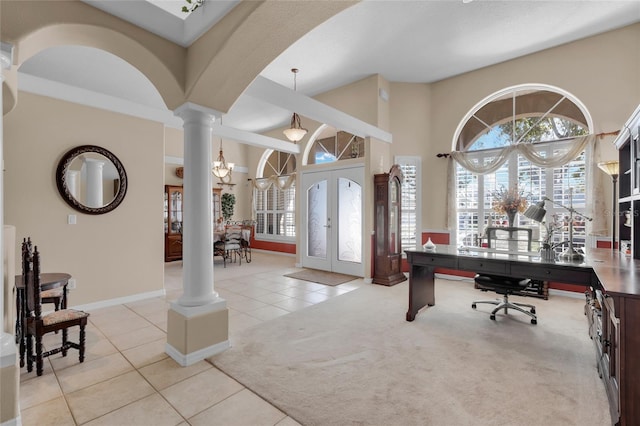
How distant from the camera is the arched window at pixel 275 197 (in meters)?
8.50

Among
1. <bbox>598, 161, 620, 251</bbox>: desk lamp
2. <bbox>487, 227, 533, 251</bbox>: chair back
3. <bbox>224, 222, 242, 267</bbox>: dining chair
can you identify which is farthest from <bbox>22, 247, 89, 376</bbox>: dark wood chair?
<bbox>598, 161, 620, 251</bbox>: desk lamp

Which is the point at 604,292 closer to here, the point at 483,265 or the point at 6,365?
the point at 483,265

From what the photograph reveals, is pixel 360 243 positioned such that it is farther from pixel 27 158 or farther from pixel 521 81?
pixel 27 158

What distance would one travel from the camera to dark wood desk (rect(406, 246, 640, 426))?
1646mm

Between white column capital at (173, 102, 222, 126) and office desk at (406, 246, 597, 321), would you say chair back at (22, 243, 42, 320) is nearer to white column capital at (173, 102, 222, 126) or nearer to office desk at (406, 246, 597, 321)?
white column capital at (173, 102, 222, 126)

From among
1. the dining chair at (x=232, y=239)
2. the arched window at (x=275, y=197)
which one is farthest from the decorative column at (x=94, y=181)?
the arched window at (x=275, y=197)

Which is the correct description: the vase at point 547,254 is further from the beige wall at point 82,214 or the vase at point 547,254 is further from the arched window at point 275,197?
the arched window at point 275,197

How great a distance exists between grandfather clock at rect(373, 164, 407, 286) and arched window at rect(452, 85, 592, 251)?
114cm

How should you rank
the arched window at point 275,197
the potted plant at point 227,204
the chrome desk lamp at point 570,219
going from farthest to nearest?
the potted plant at point 227,204 < the arched window at point 275,197 < the chrome desk lamp at point 570,219

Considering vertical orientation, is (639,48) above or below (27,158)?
above

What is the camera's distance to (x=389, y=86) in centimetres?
585

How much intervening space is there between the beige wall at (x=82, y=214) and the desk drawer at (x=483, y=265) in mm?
4161

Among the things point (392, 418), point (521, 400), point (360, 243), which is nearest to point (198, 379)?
point (392, 418)

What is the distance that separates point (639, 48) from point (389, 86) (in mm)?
3449
